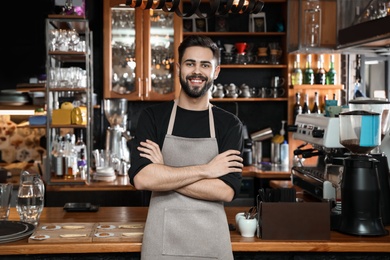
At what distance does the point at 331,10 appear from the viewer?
6.07 metres

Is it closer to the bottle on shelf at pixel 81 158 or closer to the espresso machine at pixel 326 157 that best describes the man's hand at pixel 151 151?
the espresso machine at pixel 326 157

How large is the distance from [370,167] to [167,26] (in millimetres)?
3833

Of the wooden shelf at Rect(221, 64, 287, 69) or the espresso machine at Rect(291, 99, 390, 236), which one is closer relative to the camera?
the espresso machine at Rect(291, 99, 390, 236)

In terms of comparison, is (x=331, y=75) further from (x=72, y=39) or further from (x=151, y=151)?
(x=151, y=151)

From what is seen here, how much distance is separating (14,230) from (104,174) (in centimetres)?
256

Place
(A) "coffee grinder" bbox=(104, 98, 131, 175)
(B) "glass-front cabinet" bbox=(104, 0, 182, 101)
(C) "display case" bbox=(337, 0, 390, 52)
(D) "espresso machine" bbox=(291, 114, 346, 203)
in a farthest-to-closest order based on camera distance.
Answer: (B) "glass-front cabinet" bbox=(104, 0, 182, 101) < (A) "coffee grinder" bbox=(104, 98, 131, 175) < (C) "display case" bbox=(337, 0, 390, 52) < (D) "espresso machine" bbox=(291, 114, 346, 203)

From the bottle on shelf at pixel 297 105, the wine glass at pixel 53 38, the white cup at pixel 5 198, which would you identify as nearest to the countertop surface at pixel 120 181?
the bottle on shelf at pixel 297 105

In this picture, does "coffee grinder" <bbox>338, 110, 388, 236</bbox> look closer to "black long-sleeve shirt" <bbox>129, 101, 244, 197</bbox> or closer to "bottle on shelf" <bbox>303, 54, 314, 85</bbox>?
"black long-sleeve shirt" <bbox>129, 101, 244, 197</bbox>

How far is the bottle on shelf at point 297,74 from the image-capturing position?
6777 mm

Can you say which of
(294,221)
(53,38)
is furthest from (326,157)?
(53,38)

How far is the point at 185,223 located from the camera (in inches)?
119

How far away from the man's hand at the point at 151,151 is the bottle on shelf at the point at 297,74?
155 inches

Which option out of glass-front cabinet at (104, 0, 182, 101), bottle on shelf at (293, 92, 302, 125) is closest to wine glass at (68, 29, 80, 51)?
glass-front cabinet at (104, 0, 182, 101)

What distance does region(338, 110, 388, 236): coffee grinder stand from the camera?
3252mm
